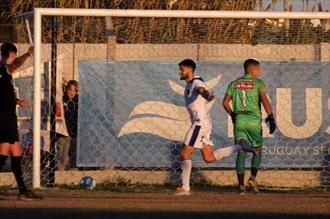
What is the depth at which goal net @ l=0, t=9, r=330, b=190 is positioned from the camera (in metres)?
15.7

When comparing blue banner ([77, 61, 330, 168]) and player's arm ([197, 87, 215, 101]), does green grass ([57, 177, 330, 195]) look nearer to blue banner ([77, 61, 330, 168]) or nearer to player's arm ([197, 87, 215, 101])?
blue banner ([77, 61, 330, 168])

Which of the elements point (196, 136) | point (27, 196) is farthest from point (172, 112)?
point (27, 196)

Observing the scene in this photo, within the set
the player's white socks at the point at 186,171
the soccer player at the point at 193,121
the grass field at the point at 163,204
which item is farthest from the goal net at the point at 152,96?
the player's white socks at the point at 186,171

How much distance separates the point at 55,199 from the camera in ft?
41.9

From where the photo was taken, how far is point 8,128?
1256 centimetres

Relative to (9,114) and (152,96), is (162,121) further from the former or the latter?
(9,114)

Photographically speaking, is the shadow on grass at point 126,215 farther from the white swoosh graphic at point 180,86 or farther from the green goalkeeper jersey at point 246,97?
the white swoosh graphic at point 180,86

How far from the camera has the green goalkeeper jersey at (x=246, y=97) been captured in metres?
14.0

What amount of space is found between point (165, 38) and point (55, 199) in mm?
4409

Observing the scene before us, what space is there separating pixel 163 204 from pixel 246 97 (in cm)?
261

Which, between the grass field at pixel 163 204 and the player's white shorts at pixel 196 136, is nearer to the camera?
the grass field at pixel 163 204

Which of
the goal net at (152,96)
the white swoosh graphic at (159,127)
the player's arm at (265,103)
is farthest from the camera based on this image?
the white swoosh graphic at (159,127)

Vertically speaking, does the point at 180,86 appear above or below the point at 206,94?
above

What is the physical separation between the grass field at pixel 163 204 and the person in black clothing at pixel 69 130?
30.8 inches
